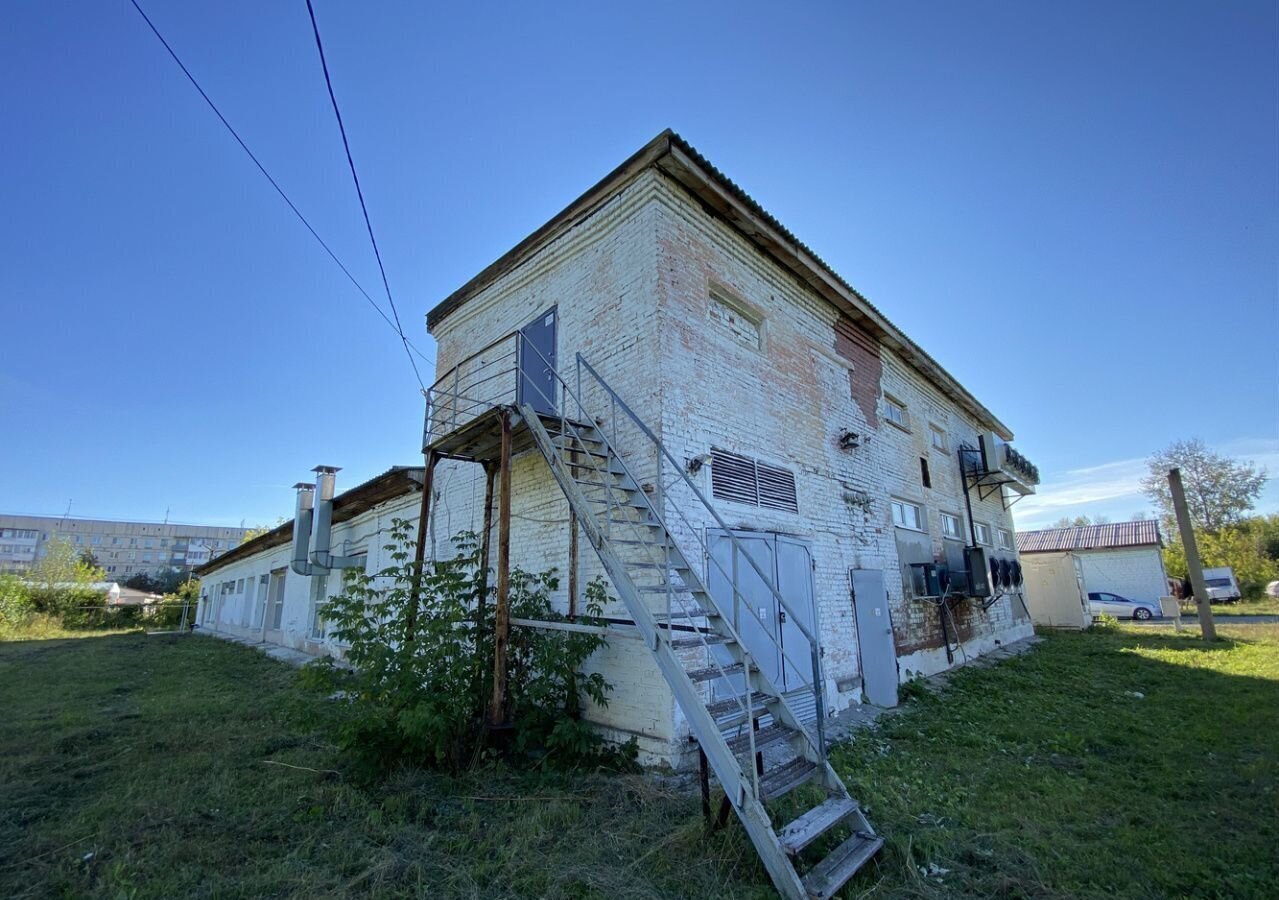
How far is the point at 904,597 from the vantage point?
31.9ft

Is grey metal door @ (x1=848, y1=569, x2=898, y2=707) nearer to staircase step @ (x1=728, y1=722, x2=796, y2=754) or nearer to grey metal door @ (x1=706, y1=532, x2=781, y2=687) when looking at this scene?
grey metal door @ (x1=706, y1=532, x2=781, y2=687)

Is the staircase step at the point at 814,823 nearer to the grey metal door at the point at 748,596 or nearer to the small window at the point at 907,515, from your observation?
the grey metal door at the point at 748,596

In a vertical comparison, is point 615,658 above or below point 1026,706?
above

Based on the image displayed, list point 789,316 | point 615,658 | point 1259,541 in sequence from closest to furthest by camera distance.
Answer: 1. point 615,658
2. point 789,316
3. point 1259,541

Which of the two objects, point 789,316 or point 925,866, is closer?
point 925,866

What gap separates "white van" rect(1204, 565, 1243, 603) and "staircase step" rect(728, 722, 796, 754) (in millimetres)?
38245

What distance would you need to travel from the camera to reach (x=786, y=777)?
12.2ft

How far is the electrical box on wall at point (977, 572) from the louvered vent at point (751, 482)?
6.07 m

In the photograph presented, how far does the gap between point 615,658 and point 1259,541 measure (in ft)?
157

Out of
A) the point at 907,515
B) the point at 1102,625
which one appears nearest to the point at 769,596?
the point at 907,515

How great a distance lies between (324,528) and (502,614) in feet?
29.8

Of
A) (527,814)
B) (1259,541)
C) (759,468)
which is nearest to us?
(527,814)

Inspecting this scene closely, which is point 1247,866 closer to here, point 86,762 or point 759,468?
point 759,468

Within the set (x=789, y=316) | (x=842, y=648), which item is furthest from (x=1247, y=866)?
(x=789, y=316)
